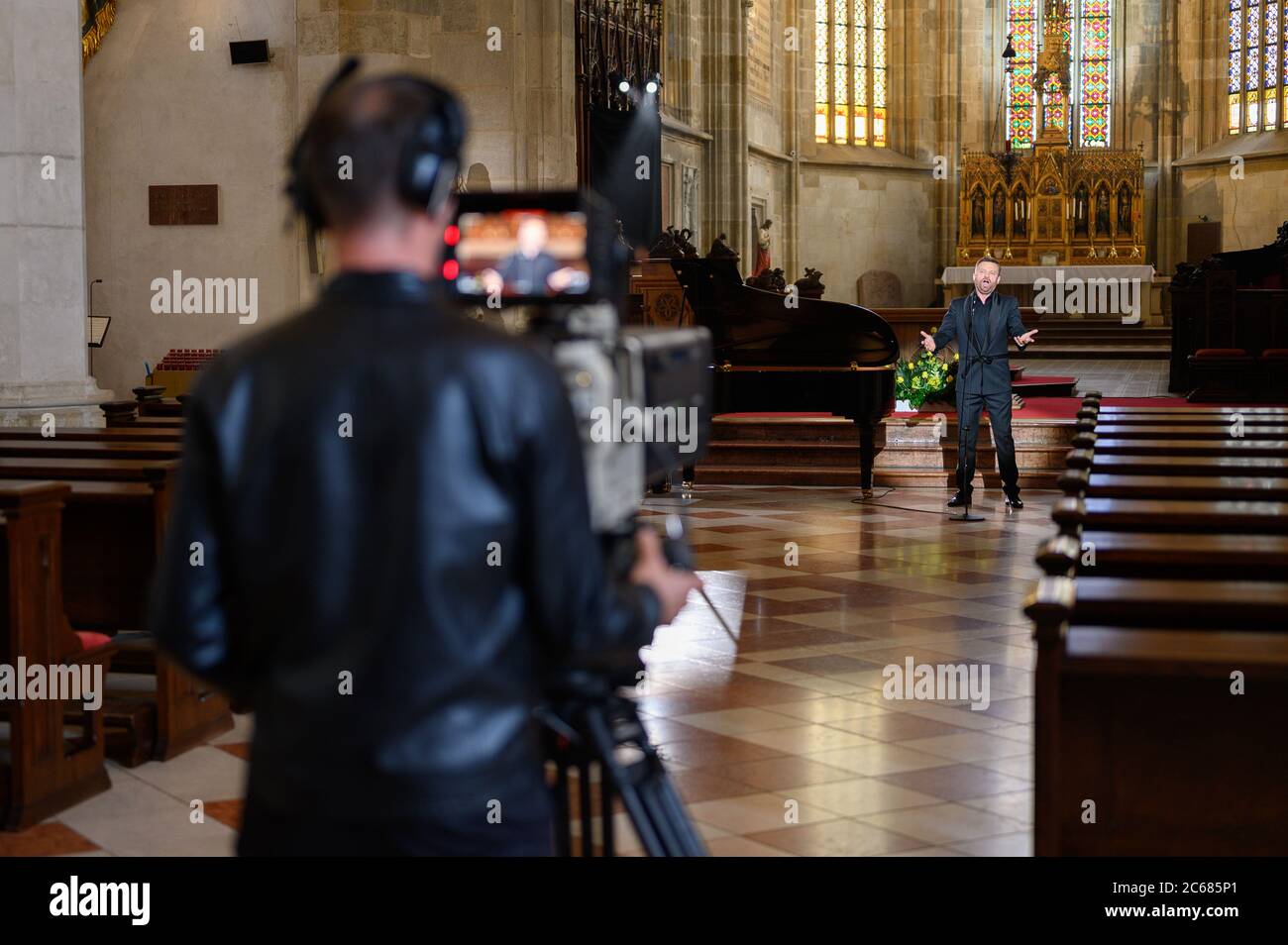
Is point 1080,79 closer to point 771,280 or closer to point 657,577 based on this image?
point 771,280

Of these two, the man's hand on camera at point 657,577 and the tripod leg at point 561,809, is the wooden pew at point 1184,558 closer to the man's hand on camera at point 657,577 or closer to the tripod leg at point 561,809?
the tripod leg at point 561,809

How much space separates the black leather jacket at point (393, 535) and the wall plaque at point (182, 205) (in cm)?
957

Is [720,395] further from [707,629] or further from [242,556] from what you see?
[242,556]

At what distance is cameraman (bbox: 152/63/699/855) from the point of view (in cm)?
150

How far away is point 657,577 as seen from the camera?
1749mm

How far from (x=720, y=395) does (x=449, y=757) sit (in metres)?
8.68

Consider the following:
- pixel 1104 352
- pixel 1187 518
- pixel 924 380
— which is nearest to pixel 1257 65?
pixel 1104 352

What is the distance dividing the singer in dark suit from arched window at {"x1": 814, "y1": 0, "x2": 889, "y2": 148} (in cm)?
1639

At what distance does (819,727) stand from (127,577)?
2.27 meters

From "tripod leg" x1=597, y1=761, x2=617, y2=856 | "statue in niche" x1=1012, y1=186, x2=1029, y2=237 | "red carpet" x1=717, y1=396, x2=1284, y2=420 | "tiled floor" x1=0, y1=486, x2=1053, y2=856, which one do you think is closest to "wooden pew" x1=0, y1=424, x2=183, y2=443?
"tiled floor" x1=0, y1=486, x2=1053, y2=856

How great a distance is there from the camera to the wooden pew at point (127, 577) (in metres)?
4.56

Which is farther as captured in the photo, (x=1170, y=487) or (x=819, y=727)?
(x=819, y=727)
